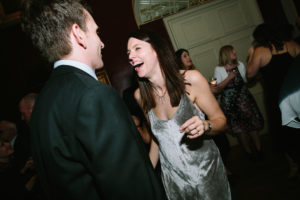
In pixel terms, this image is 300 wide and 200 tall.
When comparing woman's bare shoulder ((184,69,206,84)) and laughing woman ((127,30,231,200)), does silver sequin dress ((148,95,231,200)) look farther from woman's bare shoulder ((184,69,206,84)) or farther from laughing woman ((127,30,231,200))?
woman's bare shoulder ((184,69,206,84))

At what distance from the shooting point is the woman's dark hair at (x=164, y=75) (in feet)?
4.89

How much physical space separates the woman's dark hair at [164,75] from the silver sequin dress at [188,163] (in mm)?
98

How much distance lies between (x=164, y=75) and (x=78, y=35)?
35.0 inches

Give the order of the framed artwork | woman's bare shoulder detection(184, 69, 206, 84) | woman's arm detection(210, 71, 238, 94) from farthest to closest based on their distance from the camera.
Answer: the framed artwork
woman's arm detection(210, 71, 238, 94)
woman's bare shoulder detection(184, 69, 206, 84)

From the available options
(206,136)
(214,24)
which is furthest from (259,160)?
(214,24)

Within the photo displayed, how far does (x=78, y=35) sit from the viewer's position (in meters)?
0.90

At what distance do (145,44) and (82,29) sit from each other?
771 mm

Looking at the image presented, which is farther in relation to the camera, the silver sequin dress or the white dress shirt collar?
the silver sequin dress

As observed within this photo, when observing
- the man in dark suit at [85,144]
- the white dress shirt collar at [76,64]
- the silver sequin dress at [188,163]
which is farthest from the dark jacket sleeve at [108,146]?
the silver sequin dress at [188,163]

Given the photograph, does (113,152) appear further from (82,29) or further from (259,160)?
(259,160)

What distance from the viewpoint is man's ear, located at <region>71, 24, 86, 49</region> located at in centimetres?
89

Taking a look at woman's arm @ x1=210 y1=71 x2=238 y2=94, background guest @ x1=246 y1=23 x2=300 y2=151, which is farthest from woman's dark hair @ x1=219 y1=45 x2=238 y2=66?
background guest @ x1=246 y1=23 x2=300 y2=151

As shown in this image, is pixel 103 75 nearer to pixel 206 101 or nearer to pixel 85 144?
pixel 206 101

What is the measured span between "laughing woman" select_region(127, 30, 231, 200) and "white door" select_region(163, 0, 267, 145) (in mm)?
2714
